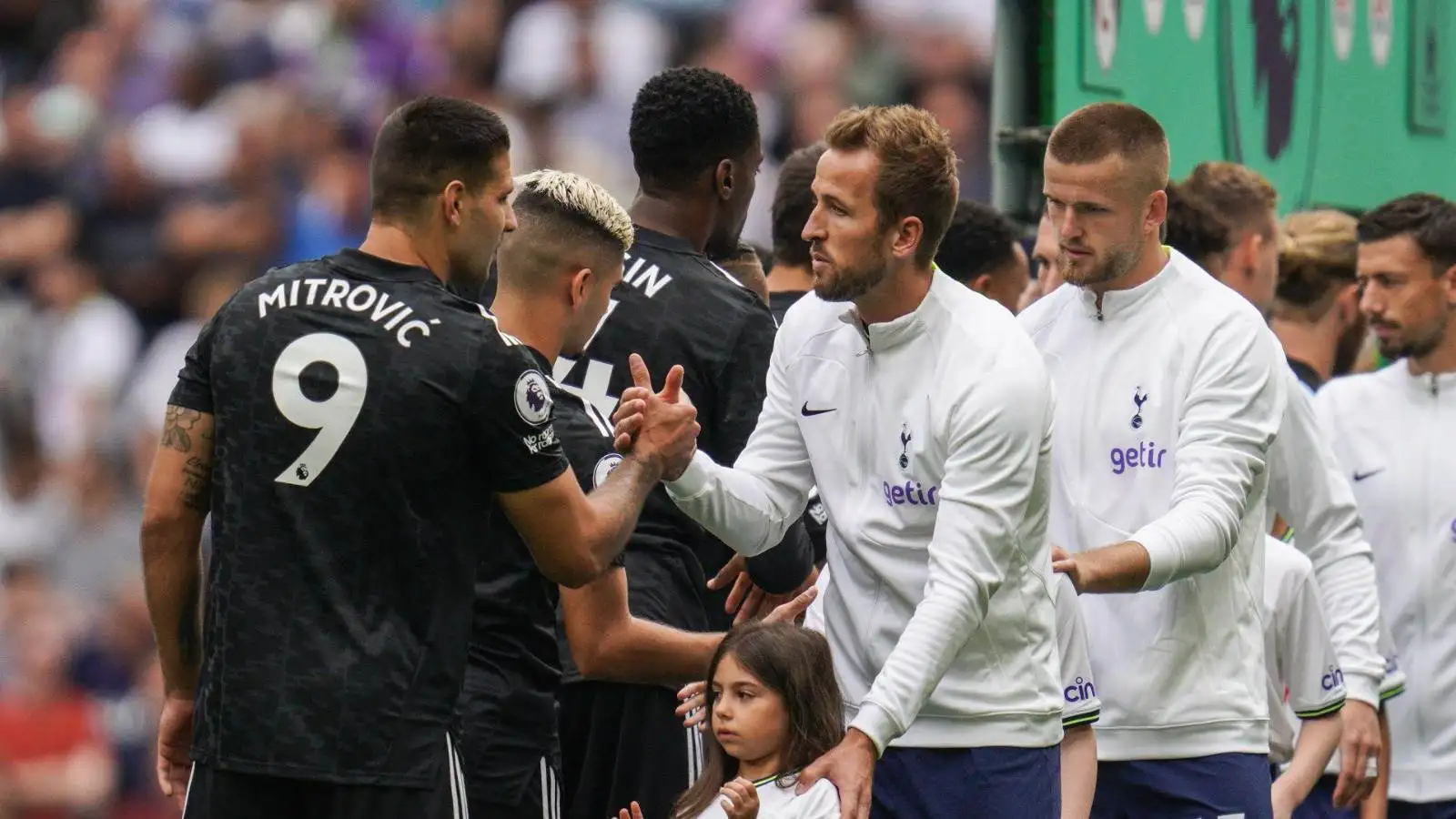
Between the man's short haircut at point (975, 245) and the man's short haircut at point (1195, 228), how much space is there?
1.96 feet

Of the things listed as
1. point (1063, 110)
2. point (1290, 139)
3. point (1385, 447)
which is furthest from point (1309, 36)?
point (1385, 447)

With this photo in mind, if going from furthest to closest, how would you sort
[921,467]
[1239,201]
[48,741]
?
[48,741]
[1239,201]
[921,467]

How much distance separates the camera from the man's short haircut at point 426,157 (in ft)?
12.4

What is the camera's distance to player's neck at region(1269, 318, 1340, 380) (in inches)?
257

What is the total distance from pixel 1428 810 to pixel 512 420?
10.3 feet

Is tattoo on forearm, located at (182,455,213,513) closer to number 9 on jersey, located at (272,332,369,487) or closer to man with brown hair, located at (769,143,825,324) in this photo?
number 9 on jersey, located at (272,332,369,487)

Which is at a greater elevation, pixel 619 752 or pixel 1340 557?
pixel 1340 557

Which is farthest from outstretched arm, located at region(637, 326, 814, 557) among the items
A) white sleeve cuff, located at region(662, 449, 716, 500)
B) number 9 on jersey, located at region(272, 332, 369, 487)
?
number 9 on jersey, located at region(272, 332, 369, 487)

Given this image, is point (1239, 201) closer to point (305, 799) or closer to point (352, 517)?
point (352, 517)

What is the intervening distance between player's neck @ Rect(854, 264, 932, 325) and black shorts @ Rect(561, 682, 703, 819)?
1.14 metres

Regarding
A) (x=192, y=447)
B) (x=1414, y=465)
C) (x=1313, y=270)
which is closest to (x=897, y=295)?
(x=192, y=447)

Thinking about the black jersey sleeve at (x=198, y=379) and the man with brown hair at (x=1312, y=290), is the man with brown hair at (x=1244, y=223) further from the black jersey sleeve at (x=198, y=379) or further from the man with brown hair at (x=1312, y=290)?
the black jersey sleeve at (x=198, y=379)

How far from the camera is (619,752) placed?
4578 millimetres

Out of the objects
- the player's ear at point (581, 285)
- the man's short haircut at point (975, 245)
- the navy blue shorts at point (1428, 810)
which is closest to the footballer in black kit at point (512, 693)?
the player's ear at point (581, 285)
